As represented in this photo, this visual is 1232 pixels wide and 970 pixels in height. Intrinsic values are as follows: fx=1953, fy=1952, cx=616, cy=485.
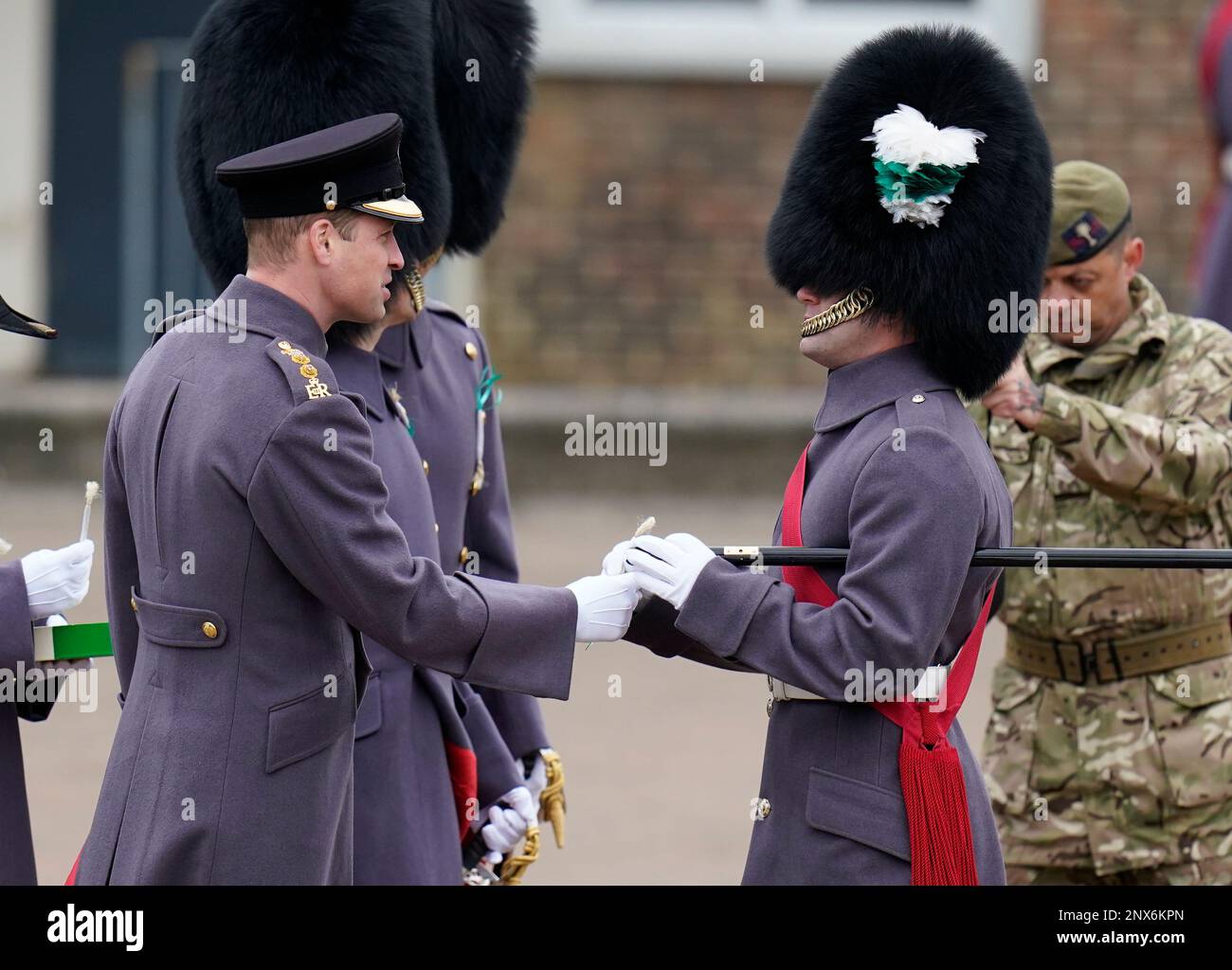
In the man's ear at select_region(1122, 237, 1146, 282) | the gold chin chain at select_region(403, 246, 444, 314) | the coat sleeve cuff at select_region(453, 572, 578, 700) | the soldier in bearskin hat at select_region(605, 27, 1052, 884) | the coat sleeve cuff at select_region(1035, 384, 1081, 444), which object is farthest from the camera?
A: the man's ear at select_region(1122, 237, 1146, 282)

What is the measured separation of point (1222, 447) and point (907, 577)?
1.29 m

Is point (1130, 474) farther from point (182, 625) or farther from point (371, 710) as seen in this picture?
point (182, 625)

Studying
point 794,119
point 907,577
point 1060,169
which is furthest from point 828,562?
point 794,119

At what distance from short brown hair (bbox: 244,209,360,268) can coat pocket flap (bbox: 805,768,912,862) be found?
1.19 meters

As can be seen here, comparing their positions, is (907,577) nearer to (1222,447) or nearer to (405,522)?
(405,522)

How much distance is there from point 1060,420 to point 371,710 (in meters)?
1.50

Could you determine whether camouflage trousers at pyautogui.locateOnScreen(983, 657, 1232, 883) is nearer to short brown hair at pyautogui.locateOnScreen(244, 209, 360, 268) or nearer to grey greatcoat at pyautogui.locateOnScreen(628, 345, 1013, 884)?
grey greatcoat at pyautogui.locateOnScreen(628, 345, 1013, 884)

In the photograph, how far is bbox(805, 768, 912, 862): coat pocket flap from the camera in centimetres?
316

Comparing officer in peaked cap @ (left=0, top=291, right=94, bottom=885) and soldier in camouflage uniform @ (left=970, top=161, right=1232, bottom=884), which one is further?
soldier in camouflage uniform @ (left=970, top=161, right=1232, bottom=884)

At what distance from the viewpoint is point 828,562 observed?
→ 3156 millimetres

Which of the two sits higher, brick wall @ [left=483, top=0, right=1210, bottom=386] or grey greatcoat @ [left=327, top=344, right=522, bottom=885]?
brick wall @ [left=483, top=0, right=1210, bottom=386]

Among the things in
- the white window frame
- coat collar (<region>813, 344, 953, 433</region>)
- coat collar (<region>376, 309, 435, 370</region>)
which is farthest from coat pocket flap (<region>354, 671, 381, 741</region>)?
the white window frame

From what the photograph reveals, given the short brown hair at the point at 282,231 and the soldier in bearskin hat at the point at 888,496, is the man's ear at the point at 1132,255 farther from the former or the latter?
the short brown hair at the point at 282,231

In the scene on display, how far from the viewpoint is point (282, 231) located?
123 inches
